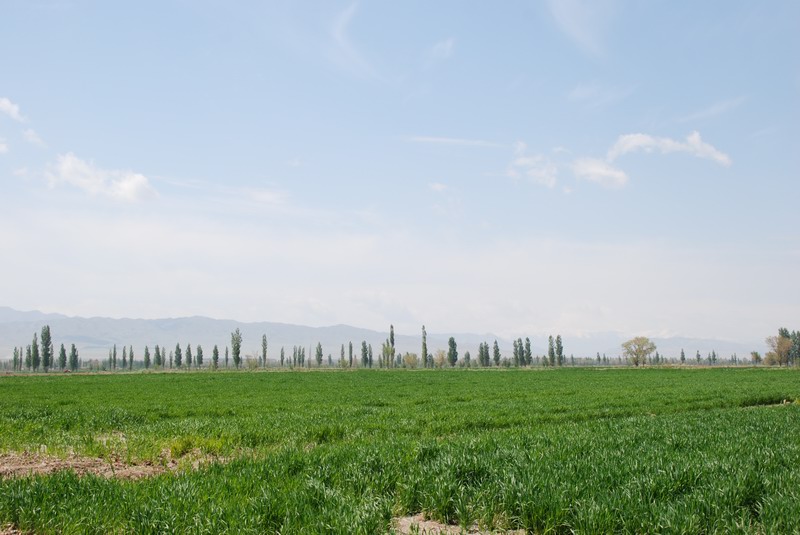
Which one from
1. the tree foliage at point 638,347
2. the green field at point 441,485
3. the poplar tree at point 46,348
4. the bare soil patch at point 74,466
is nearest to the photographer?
the green field at point 441,485

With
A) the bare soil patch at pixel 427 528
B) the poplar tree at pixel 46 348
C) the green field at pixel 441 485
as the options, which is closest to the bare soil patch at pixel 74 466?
the green field at pixel 441 485

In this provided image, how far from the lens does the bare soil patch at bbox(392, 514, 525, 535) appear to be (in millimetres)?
6957

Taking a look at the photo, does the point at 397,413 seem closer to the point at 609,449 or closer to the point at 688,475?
the point at 609,449

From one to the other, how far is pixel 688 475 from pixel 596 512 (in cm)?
283

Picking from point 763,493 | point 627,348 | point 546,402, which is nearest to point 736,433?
point 763,493

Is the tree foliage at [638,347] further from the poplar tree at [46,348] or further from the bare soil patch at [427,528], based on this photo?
the poplar tree at [46,348]

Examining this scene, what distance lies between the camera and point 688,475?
8492 millimetres

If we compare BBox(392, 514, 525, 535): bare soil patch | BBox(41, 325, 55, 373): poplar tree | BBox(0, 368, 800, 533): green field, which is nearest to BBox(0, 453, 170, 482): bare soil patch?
BBox(0, 368, 800, 533): green field

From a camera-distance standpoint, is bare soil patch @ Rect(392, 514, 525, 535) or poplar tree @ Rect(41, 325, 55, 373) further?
poplar tree @ Rect(41, 325, 55, 373)

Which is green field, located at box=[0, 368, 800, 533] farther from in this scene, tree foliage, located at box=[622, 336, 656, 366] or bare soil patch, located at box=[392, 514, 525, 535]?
tree foliage, located at box=[622, 336, 656, 366]

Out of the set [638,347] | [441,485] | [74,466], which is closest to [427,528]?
[441,485]

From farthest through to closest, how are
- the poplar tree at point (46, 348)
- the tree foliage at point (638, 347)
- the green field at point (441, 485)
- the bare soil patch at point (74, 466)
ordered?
the tree foliage at point (638, 347)
the poplar tree at point (46, 348)
the bare soil patch at point (74, 466)
the green field at point (441, 485)

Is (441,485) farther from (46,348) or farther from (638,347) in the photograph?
(46,348)

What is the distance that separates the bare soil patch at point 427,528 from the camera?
6957 millimetres
